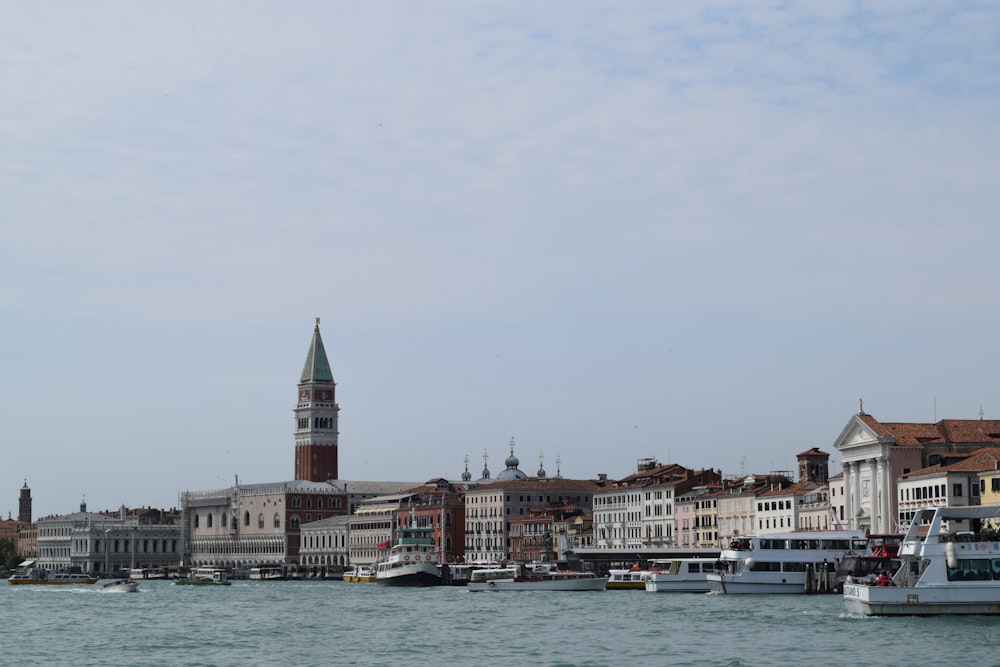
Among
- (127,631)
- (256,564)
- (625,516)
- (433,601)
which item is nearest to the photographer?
(127,631)

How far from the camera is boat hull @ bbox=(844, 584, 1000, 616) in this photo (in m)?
51.8

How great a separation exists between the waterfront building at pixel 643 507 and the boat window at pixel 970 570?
2730 inches

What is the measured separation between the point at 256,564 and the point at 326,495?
9748 mm

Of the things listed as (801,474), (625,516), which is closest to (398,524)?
(625,516)

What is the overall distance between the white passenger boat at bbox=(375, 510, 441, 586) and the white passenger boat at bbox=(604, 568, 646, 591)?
1449cm

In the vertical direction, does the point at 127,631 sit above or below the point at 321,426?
below

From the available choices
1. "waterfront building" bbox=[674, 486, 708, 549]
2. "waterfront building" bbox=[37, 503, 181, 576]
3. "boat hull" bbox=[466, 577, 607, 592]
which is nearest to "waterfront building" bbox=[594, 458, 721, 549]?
"waterfront building" bbox=[674, 486, 708, 549]

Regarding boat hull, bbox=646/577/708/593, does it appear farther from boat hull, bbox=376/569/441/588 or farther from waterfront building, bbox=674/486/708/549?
waterfront building, bbox=674/486/708/549

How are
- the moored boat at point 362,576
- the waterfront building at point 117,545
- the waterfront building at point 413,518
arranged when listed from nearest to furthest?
the moored boat at point 362,576 < the waterfront building at point 413,518 < the waterfront building at point 117,545

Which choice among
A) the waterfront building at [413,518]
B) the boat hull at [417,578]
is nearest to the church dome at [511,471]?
the waterfront building at [413,518]

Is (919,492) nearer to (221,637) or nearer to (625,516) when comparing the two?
(625,516)

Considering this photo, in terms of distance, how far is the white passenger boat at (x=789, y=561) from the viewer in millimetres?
73875

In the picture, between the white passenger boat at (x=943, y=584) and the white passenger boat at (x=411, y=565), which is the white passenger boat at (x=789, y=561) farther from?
the white passenger boat at (x=411, y=565)

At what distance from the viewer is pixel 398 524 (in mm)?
153875
